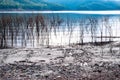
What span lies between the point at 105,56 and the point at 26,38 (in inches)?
365

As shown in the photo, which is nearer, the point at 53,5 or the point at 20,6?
the point at 20,6

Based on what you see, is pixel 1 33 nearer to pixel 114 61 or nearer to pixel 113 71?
pixel 114 61

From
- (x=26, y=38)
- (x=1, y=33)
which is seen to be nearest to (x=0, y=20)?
(x=1, y=33)

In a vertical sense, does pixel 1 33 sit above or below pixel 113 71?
above

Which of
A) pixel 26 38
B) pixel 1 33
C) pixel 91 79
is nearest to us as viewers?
pixel 91 79

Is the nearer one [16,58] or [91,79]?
[91,79]

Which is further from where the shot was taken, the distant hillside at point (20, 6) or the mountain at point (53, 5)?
the mountain at point (53, 5)

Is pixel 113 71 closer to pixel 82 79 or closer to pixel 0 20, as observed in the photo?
pixel 82 79

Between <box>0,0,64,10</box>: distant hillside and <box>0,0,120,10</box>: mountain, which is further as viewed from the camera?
<box>0,0,120,10</box>: mountain

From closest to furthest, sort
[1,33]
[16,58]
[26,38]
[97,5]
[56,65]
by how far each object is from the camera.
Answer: [56,65] → [16,58] → [1,33] → [26,38] → [97,5]

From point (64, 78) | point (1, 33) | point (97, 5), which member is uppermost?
point (97, 5)

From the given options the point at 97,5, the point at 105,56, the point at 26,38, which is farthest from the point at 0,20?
the point at 97,5

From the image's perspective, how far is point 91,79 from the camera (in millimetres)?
8531

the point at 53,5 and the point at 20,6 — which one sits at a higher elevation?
the point at 53,5
